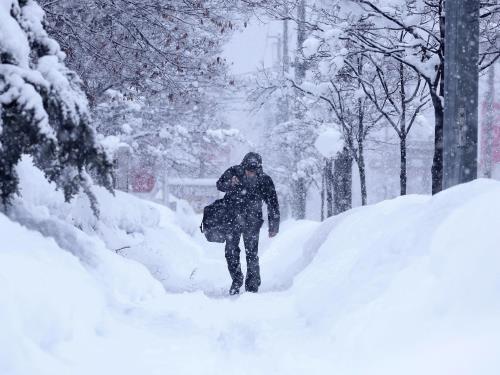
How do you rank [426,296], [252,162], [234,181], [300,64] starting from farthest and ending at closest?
[300,64]
[234,181]
[252,162]
[426,296]

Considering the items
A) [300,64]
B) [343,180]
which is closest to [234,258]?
[300,64]

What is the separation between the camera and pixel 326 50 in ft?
34.1

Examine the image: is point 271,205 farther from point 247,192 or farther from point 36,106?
point 36,106

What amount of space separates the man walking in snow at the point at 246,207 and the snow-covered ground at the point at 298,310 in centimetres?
100

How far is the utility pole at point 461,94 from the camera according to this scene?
6.18 metres

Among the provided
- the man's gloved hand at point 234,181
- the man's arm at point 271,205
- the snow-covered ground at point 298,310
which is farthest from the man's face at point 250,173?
the snow-covered ground at point 298,310

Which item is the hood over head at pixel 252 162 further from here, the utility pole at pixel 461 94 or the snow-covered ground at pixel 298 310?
the utility pole at pixel 461 94

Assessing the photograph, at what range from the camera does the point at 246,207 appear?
26.3 ft

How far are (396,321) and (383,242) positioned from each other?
4.89ft

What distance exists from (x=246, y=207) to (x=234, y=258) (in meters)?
0.70

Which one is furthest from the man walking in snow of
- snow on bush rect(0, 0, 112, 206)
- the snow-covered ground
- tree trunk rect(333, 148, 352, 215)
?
tree trunk rect(333, 148, 352, 215)

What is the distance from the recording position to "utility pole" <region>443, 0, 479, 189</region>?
618 centimetres

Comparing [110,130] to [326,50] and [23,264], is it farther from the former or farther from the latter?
[23,264]

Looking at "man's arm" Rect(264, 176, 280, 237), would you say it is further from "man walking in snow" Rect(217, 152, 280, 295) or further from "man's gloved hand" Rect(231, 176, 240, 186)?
"man's gloved hand" Rect(231, 176, 240, 186)
